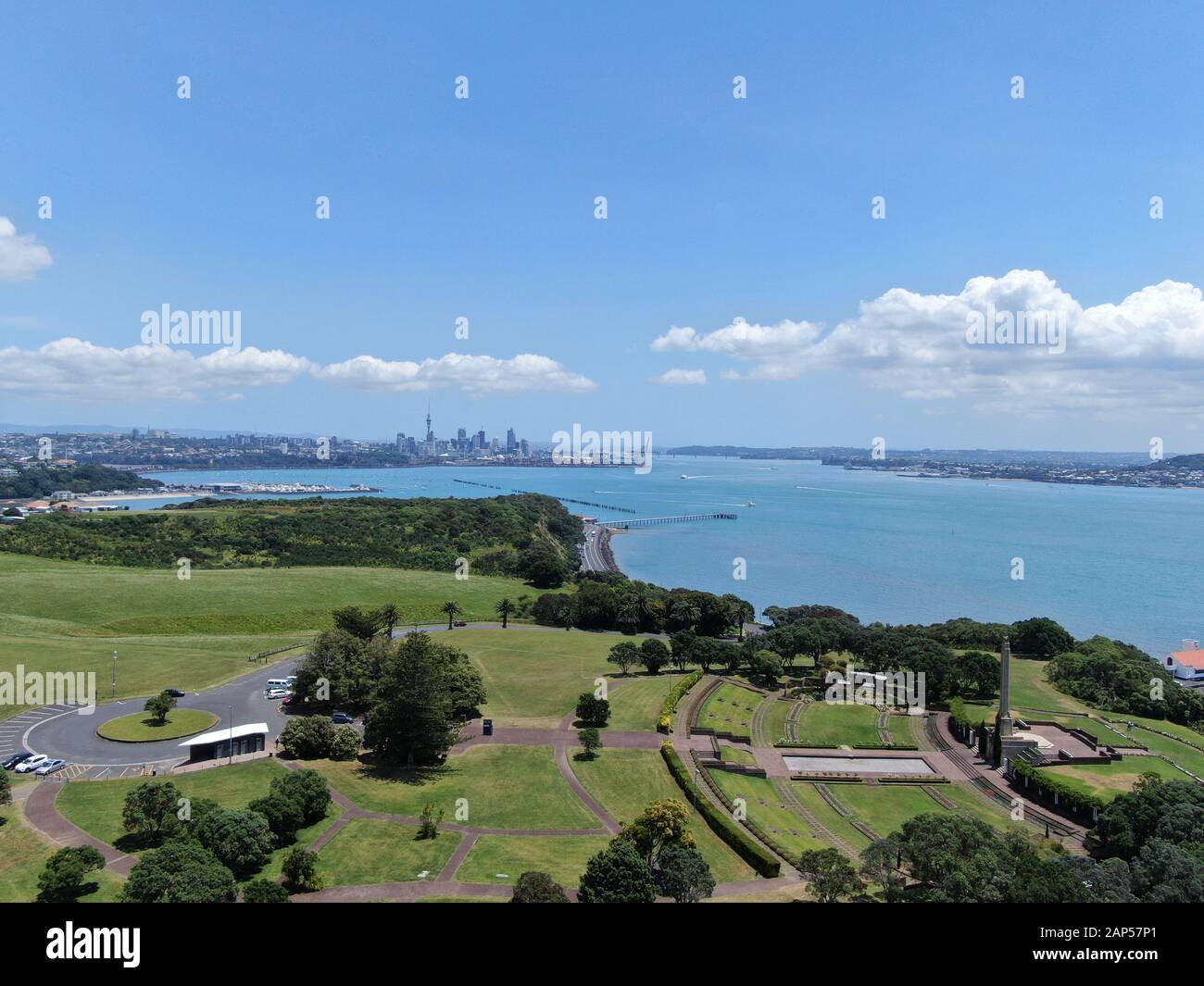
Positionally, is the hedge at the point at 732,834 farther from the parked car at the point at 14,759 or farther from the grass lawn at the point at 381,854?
the parked car at the point at 14,759

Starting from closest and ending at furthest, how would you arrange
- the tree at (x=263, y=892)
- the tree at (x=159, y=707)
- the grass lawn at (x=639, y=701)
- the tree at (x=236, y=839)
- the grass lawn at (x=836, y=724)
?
the tree at (x=263, y=892), the tree at (x=236, y=839), the tree at (x=159, y=707), the grass lawn at (x=639, y=701), the grass lawn at (x=836, y=724)

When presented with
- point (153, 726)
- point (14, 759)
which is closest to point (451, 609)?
point (153, 726)

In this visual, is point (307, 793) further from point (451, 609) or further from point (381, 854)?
point (451, 609)

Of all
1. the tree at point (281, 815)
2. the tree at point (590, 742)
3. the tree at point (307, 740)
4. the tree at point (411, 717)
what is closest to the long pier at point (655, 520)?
the tree at point (590, 742)

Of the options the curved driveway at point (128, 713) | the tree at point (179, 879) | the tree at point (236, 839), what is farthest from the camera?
the curved driveway at point (128, 713)
